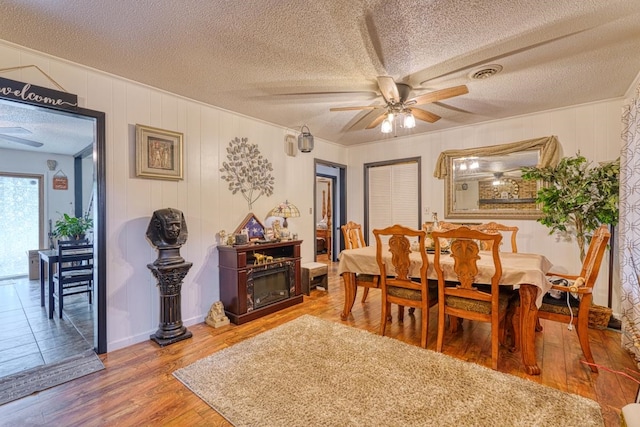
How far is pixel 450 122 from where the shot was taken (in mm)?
4176

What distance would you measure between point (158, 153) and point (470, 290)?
3.22 metres

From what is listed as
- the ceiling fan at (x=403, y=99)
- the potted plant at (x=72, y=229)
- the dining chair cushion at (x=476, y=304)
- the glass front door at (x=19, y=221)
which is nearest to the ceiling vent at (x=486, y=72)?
the ceiling fan at (x=403, y=99)

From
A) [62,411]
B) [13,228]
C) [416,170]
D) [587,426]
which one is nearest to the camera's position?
[587,426]

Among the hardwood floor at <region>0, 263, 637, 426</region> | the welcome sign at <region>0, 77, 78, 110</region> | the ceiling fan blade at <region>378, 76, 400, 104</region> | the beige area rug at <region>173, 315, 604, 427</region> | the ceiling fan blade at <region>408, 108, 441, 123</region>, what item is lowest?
the hardwood floor at <region>0, 263, 637, 426</region>

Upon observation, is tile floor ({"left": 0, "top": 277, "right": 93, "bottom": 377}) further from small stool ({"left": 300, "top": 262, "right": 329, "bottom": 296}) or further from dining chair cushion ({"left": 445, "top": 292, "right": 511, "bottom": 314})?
dining chair cushion ({"left": 445, "top": 292, "right": 511, "bottom": 314})

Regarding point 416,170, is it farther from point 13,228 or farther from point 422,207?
point 13,228

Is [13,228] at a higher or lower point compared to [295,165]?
lower

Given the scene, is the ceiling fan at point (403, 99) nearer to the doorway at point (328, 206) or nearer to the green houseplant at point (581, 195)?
the green houseplant at point (581, 195)

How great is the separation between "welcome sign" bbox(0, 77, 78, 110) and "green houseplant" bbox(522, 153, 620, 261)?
15.4 feet

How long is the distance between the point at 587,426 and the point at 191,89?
4045 mm

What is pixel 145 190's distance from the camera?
9.53 ft

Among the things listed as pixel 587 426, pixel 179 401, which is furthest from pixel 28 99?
pixel 587 426

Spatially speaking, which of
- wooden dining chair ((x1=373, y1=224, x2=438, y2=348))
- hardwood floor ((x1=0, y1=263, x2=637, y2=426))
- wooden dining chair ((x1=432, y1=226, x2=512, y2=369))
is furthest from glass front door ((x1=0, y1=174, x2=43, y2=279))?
wooden dining chair ((x1=432, y1=226, x2=512, y2=369))

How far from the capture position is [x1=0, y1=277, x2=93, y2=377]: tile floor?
2477 millimetres
